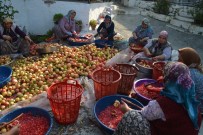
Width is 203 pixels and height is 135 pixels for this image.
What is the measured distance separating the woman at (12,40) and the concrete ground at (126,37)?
269 centimetres

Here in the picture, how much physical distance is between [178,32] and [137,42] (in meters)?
4.15

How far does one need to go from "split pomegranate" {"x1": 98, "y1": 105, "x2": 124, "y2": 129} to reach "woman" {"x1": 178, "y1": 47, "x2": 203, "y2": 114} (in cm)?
113

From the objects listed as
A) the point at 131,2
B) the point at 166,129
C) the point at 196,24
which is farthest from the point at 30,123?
the point at 131,2

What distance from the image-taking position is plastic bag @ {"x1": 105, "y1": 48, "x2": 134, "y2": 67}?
15.4ft

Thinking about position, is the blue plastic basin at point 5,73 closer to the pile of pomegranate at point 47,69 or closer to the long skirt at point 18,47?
the pile of pomegranate at point 47,69

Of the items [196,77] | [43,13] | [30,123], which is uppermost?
[43,13]

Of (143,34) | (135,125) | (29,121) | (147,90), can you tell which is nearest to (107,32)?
(143,34)

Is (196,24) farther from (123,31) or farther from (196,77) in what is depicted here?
(196,77)

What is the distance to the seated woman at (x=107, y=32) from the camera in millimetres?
6206

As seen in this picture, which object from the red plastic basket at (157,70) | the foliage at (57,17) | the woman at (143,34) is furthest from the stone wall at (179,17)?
the red plastic basket at (157,70)

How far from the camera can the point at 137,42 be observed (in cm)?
604

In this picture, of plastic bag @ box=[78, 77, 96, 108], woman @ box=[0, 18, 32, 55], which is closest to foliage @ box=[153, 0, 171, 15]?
woman @ box=[0, 18, 32, 55]

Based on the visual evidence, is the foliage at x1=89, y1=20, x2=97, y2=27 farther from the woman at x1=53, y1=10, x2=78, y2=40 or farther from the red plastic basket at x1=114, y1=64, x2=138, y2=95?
the red plastic basket at x1=114, y1=64, x2=138, y2=95

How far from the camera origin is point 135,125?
8.02 ft
